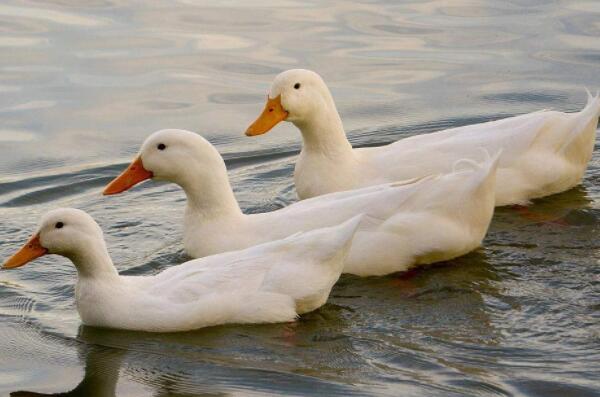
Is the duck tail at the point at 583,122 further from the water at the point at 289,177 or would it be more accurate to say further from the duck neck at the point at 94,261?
the duck neck at the point at 94,261

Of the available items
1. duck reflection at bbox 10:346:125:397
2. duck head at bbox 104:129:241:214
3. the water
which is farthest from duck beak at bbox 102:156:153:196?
duck reflection at bbox 10:346:125:397

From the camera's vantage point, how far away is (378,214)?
10.1 meters

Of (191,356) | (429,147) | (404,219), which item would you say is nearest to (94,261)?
(191,356)

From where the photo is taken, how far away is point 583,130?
11.5 metres

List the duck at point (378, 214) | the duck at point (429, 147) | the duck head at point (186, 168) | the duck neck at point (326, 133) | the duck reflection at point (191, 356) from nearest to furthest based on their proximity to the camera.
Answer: the duck reflection at point (191, 356)
the duck at point (378, 214)
the duck head at point (186, 168)
the duck at point (429, 147)
the duck neck at point (326, 133)

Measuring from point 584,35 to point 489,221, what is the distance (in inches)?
249

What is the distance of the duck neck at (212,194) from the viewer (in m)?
10.5

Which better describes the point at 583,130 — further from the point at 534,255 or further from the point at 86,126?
the point at 86,126

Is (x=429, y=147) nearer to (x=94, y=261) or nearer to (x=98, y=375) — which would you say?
(x=94, y=261)

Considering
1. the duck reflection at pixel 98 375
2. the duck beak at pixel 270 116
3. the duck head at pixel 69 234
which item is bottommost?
the duck reflection at pixel 98 375

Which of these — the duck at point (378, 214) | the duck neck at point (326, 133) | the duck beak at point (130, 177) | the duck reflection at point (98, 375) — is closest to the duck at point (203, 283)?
the duck reflection at point (98, 375)

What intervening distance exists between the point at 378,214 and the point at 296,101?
1.69m

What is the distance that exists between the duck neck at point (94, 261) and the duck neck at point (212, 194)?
1.33 m

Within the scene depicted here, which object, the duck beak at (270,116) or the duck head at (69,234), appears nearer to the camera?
the duck head at (69,234)
